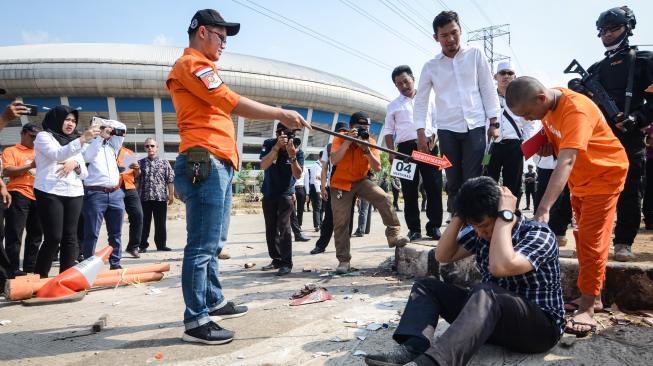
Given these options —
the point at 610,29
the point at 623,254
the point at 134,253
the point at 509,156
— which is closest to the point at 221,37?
the point at 610,29

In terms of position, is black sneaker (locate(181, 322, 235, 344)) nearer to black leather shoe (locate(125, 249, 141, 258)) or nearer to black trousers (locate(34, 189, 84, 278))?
black trousers (locate(34, 189, 84, 278))

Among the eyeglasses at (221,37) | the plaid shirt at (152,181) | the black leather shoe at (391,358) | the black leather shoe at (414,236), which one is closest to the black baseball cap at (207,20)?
the eyeglasses at (221,37)

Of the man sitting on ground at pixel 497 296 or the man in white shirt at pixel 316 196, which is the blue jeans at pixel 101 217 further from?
the man in white shirt at pixel 316 196

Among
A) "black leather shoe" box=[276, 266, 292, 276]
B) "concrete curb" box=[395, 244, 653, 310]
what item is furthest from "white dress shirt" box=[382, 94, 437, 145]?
"black leather shoe" box=[276, 266, 292, 276]

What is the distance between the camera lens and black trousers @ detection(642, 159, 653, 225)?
5.90 metres

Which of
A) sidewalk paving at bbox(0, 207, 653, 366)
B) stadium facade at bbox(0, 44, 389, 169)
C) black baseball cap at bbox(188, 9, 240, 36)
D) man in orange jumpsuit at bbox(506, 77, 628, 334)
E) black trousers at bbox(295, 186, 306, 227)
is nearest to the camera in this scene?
sidewalk paving at bbox(0, 207, 653, 366)

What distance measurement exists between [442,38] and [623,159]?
2.06 metres

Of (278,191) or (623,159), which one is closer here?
(623,159)

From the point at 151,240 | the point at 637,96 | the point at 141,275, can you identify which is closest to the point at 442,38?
the point at 637,96

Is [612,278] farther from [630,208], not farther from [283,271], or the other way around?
[283,271]

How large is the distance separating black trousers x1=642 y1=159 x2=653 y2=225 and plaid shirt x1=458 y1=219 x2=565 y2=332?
473 cm

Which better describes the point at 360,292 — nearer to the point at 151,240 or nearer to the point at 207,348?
the point at 207,348

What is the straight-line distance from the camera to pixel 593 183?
273cm

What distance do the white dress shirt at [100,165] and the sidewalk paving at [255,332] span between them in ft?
4.35
